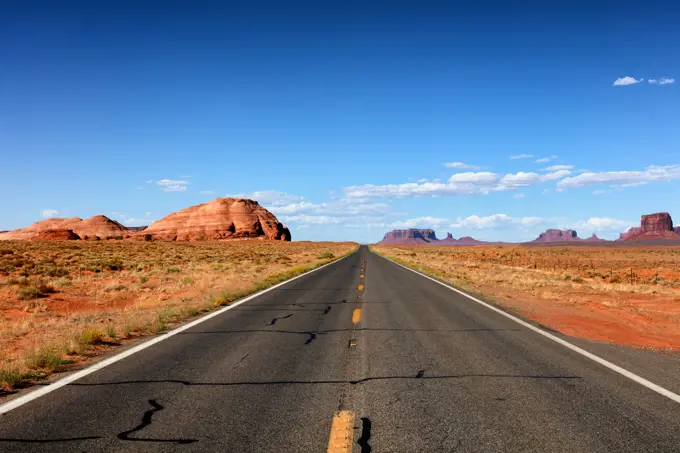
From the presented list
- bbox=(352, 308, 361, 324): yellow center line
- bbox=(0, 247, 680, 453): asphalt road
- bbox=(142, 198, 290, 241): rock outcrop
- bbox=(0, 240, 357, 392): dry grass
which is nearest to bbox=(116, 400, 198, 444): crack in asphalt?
bbox=(0, 247, 680, 453): asphalt road

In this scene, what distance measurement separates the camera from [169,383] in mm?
5664

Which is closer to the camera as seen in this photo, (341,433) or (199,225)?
(341,433)

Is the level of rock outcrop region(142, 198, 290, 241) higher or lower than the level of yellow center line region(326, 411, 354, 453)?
higher

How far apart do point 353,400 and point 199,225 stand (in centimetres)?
17310

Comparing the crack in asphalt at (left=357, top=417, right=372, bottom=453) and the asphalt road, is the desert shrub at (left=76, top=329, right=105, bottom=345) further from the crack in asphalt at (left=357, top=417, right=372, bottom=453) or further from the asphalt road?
the crack in asphalt at (left=357, top=417, right=372, bottom=453)

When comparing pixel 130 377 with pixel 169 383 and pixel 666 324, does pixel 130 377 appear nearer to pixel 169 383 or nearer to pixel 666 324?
pixel 169 383

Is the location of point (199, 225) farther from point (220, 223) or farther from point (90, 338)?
point (90, 338)

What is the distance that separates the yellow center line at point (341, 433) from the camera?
3836mm

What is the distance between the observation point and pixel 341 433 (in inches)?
163

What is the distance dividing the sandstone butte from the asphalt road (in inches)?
6337

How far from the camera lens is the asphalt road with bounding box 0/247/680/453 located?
13.1 ft

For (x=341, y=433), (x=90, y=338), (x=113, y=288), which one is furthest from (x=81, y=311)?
(x=341, y=433)

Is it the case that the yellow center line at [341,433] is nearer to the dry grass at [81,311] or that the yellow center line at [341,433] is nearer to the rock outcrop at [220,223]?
the dry grass at [81,311]

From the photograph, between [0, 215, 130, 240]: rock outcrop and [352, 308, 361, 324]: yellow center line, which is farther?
[0, 215, 130, 240]: rock outcrop
